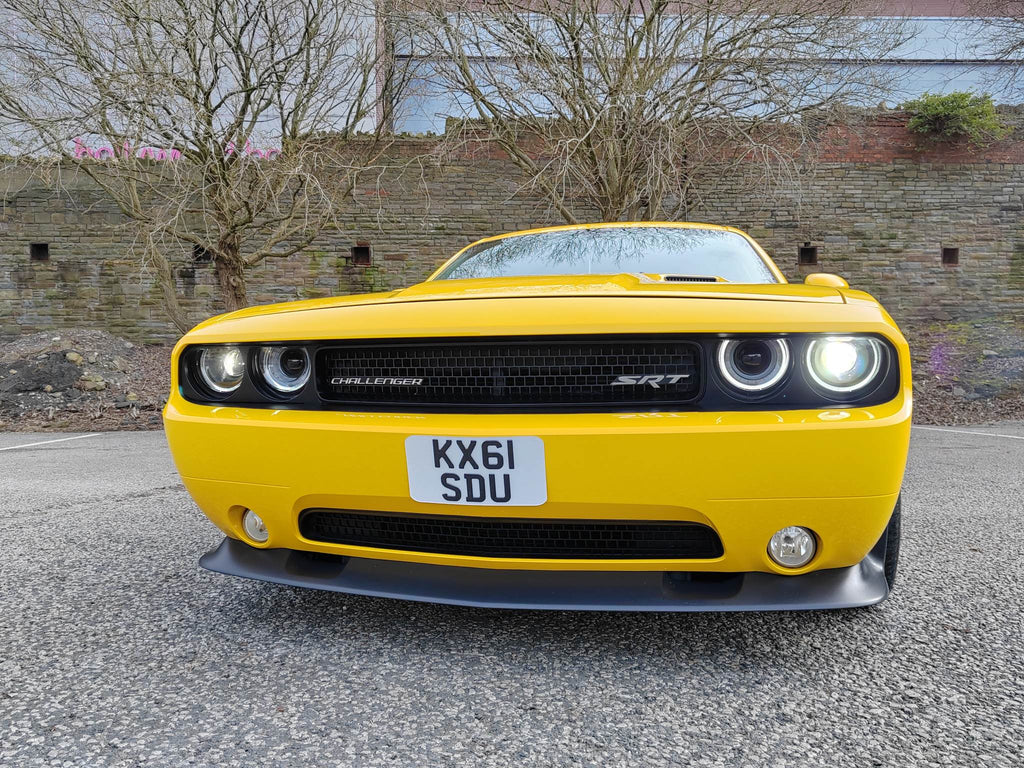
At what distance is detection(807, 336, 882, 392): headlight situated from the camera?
1.40 m

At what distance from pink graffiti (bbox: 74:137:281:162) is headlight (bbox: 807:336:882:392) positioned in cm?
805

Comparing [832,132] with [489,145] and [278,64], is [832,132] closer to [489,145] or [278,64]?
[489,145]

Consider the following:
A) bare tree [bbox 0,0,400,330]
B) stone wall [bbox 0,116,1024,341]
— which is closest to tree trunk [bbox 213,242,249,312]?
bare tree [bbox 0,0,400,330]

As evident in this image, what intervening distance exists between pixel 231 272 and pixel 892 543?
351 inches

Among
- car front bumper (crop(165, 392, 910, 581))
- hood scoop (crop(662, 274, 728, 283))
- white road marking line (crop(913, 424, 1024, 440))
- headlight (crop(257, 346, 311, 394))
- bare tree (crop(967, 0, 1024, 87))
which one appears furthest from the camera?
bare tree (crop(967, 0, 1024, 87))

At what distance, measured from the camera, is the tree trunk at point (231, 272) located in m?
8.84

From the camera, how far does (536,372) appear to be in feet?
4.82

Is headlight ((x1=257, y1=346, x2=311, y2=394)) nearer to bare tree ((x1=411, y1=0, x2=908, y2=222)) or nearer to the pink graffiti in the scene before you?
bare tree ((x1=411, y1=0, x2=908, y2=222))

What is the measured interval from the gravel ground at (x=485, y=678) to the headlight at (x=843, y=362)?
2.04ft

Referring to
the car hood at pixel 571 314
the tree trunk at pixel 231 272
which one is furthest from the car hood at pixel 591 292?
the tree trunk at pixel 231 272

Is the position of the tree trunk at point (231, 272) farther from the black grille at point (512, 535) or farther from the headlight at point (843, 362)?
the headlight at point (843, 362)

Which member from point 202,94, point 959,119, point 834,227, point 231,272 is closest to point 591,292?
point 202,94

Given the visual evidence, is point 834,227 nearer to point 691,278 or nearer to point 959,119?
point 959,119

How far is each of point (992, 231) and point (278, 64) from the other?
1217cm
